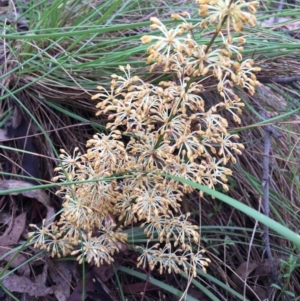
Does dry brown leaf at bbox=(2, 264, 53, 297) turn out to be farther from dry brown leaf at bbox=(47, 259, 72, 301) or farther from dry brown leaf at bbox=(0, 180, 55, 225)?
dry brown leaf at bbox=(0, 180, 55, 225)

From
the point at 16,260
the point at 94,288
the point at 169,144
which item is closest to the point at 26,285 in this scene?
the point at 16,260

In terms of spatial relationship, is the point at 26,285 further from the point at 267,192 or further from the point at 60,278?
the point at 267,192

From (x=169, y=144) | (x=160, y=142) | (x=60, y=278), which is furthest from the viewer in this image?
(x=60, y=278)

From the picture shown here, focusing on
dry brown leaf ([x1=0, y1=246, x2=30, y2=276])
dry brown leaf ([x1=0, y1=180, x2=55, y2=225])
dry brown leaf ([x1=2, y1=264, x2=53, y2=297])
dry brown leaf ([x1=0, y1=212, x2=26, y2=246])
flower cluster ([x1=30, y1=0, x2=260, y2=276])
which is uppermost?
flower cluster ([x1=30, y1=0, x2=260, y2=276])

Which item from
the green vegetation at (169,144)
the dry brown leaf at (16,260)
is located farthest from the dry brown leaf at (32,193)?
the dry brown leaf at (16,260)

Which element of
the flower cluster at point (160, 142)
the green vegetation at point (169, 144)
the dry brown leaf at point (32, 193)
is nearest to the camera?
the flower cluster at point (160, 142)

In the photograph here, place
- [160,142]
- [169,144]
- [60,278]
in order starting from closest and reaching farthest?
[160,142] < [169,144] < [60,278]

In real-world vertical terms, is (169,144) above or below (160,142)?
below

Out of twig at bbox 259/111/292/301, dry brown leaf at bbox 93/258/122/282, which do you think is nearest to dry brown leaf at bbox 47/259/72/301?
dry brown leaf at bbox 93/258/122/282

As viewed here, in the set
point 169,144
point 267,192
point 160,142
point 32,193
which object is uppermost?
point 160,142

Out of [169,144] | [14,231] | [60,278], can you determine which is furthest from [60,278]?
[169,144]

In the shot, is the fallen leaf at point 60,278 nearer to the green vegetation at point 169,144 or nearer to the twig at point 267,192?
the green vegetation at point 169,144

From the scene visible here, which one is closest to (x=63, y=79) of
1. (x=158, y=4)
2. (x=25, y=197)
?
(x=25, y=197)

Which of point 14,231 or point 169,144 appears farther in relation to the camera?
point 14,231
